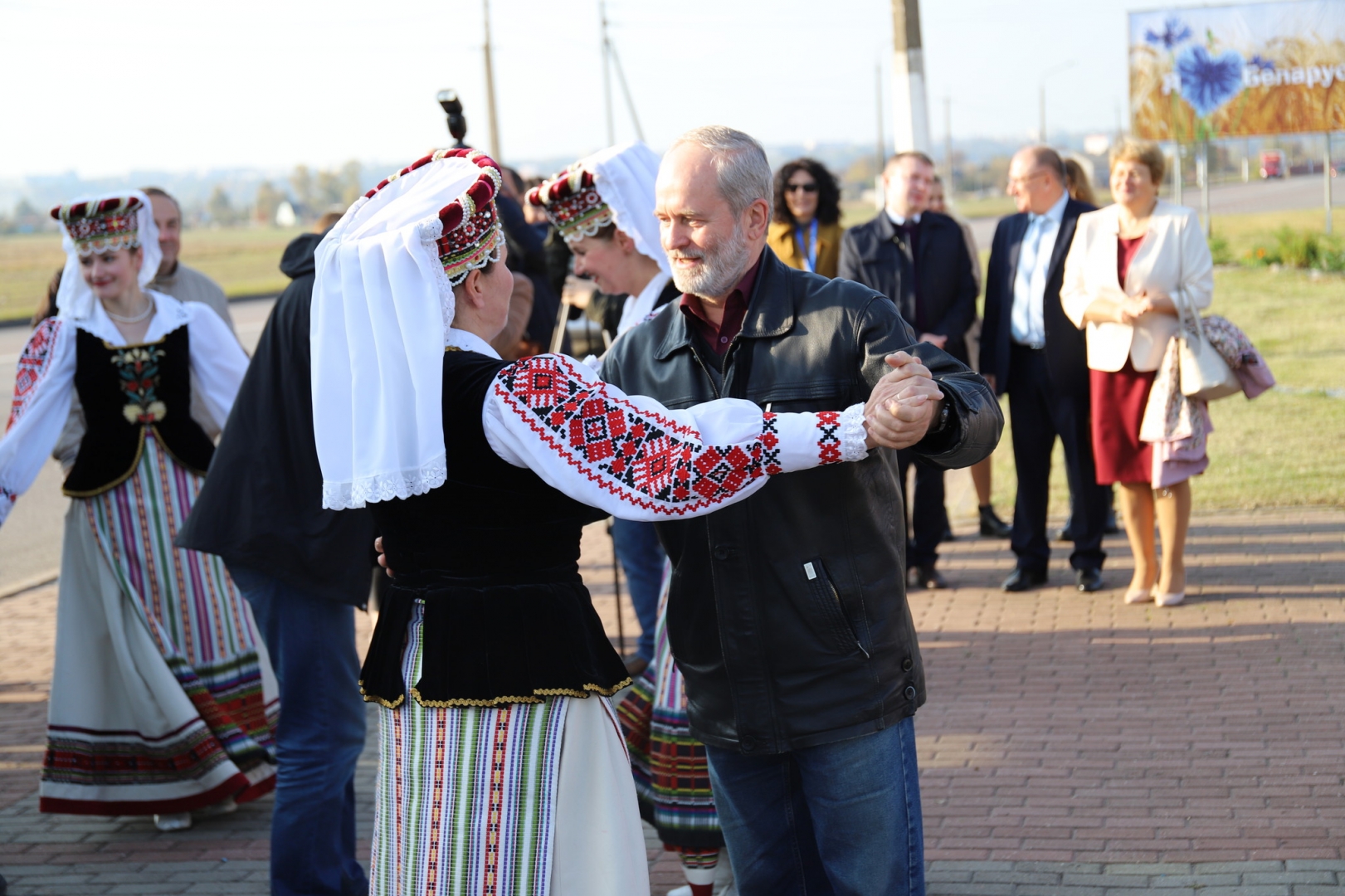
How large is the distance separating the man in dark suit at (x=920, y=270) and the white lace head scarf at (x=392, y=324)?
474 centimetres

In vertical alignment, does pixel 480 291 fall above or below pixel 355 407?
above

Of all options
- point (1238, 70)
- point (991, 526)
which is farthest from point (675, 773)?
point (1238, 70)

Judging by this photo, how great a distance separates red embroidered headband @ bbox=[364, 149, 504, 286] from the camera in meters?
2.57

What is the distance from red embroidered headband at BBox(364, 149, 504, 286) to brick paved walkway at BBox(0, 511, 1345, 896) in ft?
7.86

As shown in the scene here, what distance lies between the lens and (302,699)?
3.80m

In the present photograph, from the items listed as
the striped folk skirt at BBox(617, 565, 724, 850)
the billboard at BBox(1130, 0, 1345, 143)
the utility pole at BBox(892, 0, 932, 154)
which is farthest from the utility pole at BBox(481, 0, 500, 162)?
the striped folk skirt at BBox(617, 565, 724, 850)

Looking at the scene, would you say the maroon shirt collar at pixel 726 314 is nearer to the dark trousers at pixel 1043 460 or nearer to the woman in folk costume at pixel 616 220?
the woman in folk costume at pixel 616 220

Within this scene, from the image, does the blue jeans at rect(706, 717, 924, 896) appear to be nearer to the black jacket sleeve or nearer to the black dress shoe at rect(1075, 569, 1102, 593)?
the black jacket sleeve

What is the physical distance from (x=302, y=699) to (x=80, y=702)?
57.7 inches

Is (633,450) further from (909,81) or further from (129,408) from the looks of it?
(909,81)

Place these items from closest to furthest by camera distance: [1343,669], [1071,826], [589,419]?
[589,419], [1071,826], [1343,669]

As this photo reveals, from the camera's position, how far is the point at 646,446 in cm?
A: 240

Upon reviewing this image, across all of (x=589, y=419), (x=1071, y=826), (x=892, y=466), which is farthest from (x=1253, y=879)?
(x=589, y=419)

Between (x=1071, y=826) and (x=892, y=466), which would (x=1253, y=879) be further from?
(x=892, y=466)
